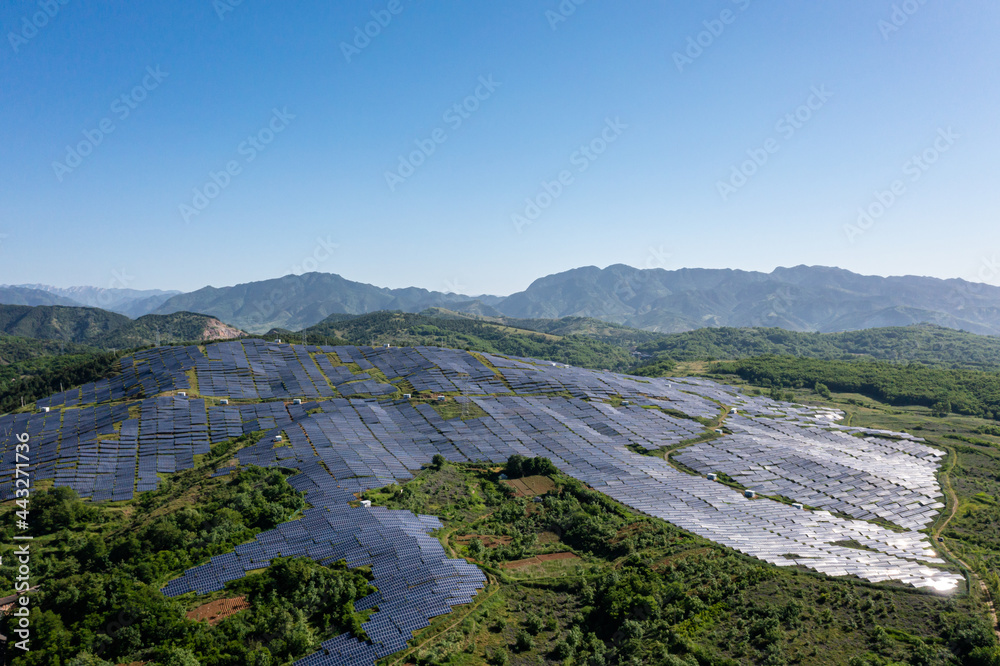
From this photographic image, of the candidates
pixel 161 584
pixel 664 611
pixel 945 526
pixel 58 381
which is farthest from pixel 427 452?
pixel 58 381

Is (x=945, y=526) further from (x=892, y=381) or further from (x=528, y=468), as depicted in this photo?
(x=892, y=381)

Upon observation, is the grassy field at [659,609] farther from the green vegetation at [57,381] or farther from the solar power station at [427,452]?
the green vegetation at [57,381]

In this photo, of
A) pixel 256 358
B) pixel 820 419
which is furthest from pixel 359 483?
pixel 820 419

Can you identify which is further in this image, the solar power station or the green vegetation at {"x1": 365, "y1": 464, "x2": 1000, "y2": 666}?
the solar power station

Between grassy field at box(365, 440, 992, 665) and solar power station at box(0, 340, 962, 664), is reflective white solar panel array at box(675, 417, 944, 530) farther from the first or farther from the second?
grassy field at box(365, 440, 992, 665)

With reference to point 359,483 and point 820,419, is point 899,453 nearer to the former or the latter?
point 820,419

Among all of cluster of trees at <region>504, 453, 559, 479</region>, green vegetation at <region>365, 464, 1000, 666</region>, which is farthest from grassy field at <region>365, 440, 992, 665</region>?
cluster of trees at <region>504, 453, 559, 479</region>
